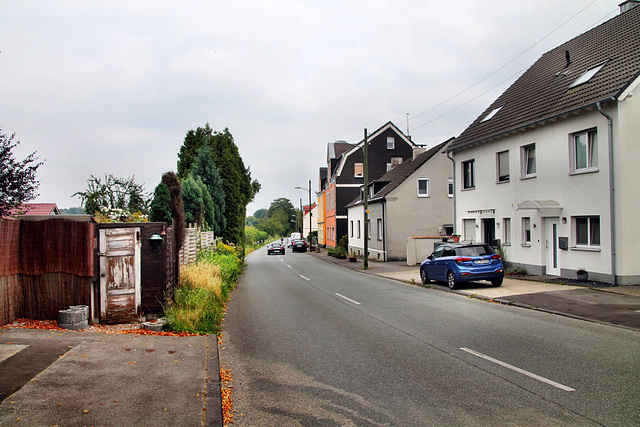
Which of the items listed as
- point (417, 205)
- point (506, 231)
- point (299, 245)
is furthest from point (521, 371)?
point (299, 245)

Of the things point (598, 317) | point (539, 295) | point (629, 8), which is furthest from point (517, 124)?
point (598, 317)

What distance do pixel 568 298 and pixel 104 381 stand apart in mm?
11487

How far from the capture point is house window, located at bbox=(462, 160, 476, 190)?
23.5 metres

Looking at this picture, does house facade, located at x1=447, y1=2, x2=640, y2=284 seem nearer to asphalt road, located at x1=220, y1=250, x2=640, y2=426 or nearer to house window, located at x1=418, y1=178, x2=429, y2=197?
asphalt road, located at x1=220, y1=250, x2=640, y2=426

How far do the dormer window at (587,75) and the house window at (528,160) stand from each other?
2.70 m

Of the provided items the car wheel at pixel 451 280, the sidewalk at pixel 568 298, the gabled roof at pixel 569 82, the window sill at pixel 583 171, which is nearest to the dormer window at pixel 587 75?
the gabled roof at pixel 569 82

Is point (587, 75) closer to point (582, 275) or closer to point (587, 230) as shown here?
point (587, 230)

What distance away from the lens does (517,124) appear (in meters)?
19.4

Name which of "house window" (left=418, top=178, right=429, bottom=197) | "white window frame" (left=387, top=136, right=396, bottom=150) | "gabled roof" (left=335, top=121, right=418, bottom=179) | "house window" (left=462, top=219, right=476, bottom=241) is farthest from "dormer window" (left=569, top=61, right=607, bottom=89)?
"white window frame" (left=387, top=136, right=396, bottom=150)

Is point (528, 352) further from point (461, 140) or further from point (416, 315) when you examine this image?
point (461, 140)

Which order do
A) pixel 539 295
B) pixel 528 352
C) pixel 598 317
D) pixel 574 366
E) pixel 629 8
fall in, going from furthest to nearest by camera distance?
pixel 629 8 < pixel 539 295 < pixel 598 317 < pixel 528 352 < pixel 574 366

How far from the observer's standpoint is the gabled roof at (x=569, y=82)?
1533 cm

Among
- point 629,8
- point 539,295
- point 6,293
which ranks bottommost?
point 539,295

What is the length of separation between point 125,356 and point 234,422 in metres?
2.71
